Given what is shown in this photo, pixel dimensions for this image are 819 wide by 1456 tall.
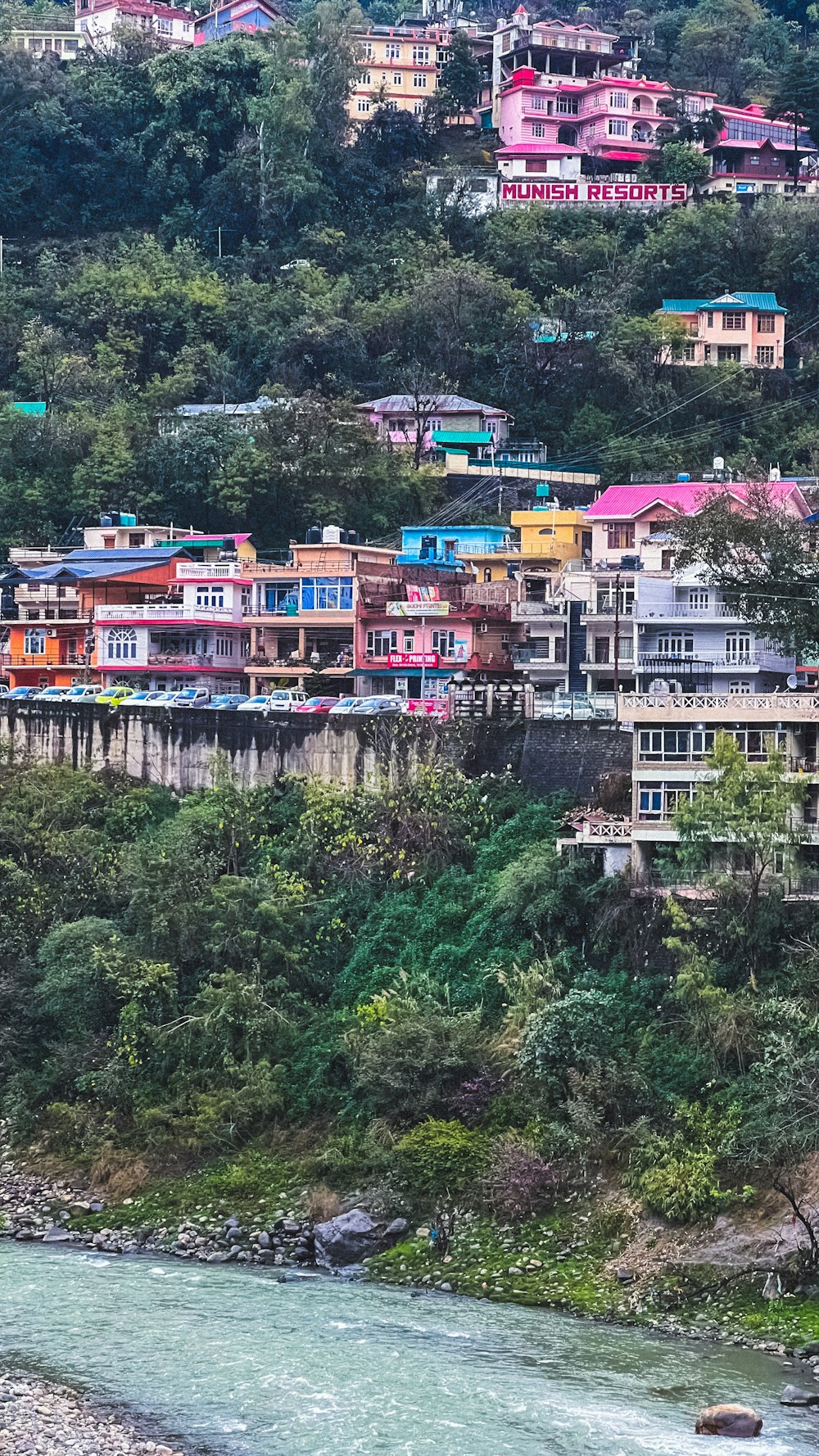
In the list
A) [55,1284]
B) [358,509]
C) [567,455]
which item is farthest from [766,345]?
[55,1284]

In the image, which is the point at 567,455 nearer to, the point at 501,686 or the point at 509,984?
the point at 501,686

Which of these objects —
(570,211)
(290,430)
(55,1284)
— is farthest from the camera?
(570,211)

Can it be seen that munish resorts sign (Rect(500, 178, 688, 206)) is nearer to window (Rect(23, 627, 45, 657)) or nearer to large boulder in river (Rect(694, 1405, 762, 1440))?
window (Rect(23, 627, 45, 657))

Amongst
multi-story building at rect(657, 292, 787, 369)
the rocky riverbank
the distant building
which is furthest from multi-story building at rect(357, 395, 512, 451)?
the rocky riverbank

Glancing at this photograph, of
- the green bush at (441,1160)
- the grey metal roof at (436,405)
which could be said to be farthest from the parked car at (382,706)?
the grey metal roof at (436,405)

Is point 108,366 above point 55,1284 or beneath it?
above

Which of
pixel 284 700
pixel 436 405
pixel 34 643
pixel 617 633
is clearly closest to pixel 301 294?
pixel 436 405

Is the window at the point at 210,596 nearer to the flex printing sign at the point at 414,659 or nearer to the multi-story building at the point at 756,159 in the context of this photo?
the flex printing sign at the point at 414,659
